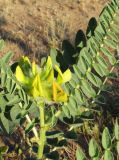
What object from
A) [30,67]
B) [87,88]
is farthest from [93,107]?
[30,67]

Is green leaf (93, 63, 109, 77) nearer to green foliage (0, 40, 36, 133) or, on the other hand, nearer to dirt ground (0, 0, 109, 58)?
green foliage (0, 40, 36, 133)

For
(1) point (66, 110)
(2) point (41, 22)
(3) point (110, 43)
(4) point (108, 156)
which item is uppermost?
(2) point (41, 22)

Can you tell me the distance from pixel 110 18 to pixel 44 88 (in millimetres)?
402

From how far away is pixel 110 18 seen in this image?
3.96 feet

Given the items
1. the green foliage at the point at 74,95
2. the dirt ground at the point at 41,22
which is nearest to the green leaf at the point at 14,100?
the green foliage at the point at 74,95

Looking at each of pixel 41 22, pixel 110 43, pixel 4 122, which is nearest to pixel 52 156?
pixel 4 122

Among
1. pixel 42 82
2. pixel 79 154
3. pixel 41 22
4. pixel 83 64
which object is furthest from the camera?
pixel 41 22

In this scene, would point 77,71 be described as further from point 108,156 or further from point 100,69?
point 108,156

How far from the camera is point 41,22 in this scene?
3.66 meters

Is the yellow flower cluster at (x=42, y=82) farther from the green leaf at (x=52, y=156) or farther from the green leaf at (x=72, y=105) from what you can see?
the green leaf at (x=52, y=156)

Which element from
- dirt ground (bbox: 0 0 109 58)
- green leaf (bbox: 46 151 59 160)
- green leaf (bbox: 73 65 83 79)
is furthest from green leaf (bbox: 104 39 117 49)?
dirt ground (bbox: 0 0 109 58)

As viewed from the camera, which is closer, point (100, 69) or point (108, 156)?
point (108, 156)

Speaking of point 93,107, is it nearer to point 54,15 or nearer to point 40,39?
point 40,39

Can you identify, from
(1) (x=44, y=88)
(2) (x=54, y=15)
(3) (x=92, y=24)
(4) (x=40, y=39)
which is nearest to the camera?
(1) (x=44, y=88)
